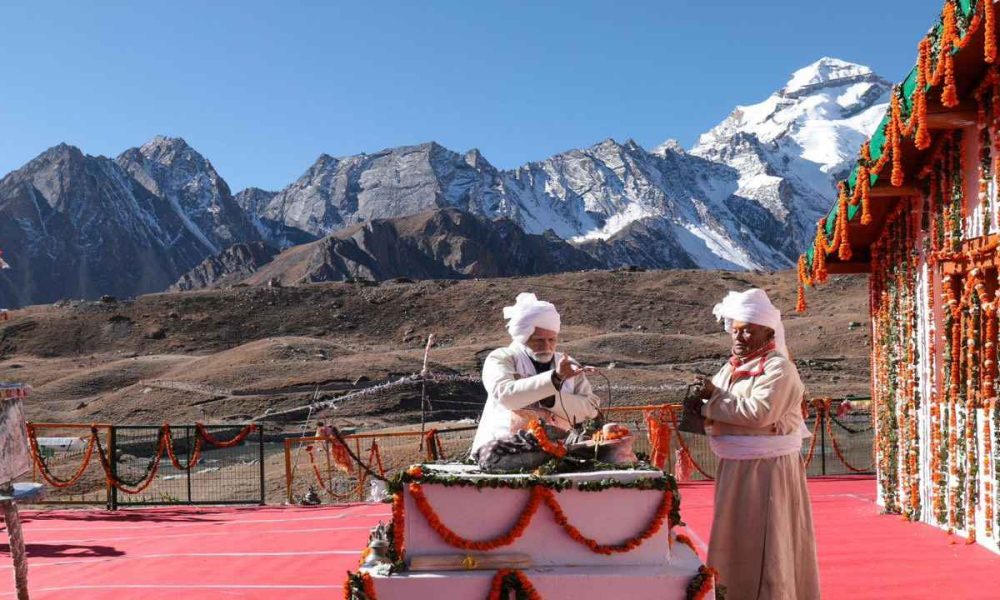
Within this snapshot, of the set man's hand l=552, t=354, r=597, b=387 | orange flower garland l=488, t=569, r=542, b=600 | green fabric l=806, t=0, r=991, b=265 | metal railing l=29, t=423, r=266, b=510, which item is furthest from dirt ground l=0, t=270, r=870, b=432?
orange flower garland l=488, t=569, r=542, b=600

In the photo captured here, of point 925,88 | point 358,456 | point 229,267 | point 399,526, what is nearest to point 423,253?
point 229,267

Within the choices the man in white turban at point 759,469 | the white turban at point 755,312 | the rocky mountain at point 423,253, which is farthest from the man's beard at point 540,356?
the rocky mountain at point 423,253

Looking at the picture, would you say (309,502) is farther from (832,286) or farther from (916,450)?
(832,286)

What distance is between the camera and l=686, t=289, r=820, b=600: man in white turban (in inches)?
186

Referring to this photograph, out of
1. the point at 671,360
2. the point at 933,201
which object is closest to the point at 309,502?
the point at 933,201

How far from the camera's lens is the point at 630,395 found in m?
30.8

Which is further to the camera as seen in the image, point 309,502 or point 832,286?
point 832,286

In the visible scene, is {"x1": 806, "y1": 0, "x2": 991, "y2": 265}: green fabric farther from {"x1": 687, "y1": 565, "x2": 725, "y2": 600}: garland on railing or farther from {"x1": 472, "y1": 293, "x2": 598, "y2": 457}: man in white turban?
{"x1": 687, "y1": 565, "x2": 725, "y2": 600}: garland on railing

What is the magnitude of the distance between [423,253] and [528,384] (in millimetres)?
107217

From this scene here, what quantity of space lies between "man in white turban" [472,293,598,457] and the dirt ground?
23775mm

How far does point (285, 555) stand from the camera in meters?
8.08

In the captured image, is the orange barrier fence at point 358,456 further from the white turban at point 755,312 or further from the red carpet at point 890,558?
the white turban at point 755,312

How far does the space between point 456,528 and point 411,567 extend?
0.84 feet

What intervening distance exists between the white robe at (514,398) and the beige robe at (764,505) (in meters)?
0.65
